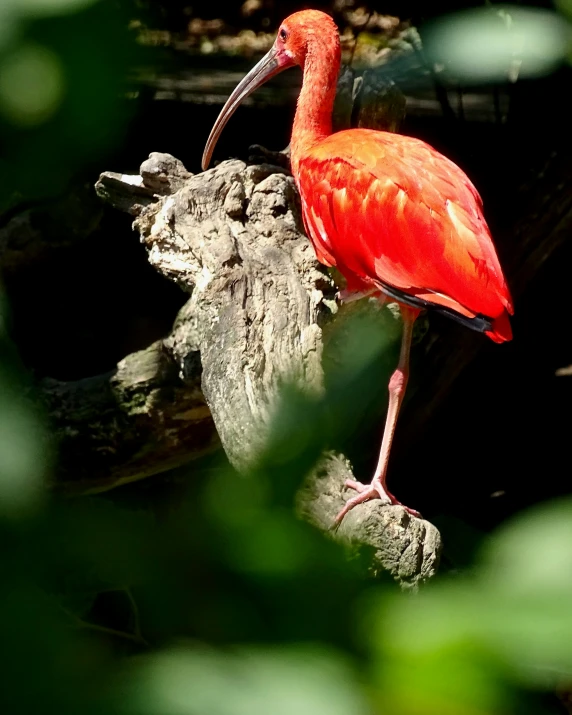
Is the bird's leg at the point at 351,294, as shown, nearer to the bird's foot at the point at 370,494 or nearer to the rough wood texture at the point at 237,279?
the rough wood texture at the point at 237,279

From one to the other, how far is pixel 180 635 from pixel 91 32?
1.17 feet

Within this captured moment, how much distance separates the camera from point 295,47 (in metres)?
4.16

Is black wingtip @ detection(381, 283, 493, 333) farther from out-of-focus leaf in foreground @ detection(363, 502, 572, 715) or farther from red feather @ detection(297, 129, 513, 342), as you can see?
out-of-focus leaf in foreground @ detection(363, 502, 572, 715)

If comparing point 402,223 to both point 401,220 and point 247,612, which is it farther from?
point 247,612

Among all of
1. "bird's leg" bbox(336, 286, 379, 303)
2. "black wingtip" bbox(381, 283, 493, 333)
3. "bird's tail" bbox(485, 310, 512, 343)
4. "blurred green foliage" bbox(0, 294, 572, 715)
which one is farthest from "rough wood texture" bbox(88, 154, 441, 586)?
"blurred green foliage" bbox(0, 294, 572, 715)

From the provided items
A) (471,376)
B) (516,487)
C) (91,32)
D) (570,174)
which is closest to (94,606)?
(91,32)

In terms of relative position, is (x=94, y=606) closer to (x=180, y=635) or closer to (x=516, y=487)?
(x=180, y=635)

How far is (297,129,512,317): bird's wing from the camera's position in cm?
311

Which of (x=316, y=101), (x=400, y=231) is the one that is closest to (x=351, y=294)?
(x=400, y=231)

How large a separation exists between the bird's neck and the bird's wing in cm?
22

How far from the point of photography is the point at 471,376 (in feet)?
19.6

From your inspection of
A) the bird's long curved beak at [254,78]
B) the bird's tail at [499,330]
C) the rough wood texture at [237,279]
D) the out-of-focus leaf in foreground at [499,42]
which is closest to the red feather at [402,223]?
the bird's tail at [499,330]

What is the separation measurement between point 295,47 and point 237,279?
1668 millimetres

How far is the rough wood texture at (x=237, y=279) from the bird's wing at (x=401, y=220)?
0.13 metres
